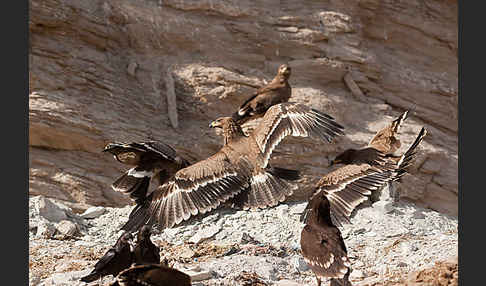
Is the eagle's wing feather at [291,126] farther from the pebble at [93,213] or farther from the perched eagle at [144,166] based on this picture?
the pebble at [93,213]

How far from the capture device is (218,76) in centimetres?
1337

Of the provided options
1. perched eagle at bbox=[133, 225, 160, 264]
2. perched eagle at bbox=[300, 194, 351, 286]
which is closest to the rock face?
perched eagle at bbox=[300, 194, 351, 286]

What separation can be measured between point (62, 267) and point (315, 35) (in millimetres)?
7917

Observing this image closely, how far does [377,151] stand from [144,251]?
3.53m

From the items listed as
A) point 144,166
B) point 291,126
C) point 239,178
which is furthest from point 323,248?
point 144,166

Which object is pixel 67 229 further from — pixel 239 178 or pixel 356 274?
pixel 356 274

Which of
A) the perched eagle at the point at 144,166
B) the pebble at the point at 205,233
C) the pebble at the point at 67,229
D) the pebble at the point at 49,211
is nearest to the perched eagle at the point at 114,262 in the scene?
the pebble at the point at 205,233

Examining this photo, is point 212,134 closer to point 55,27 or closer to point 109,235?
point 55,27

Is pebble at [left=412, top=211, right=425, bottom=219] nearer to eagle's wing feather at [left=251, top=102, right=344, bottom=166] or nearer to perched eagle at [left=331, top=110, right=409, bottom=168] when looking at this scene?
perched eagle at [left=331, top=110, right=409, bottom=168]

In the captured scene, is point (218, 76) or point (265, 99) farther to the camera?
point (218, 76)

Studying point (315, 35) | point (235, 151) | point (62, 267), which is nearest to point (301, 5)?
point (315, 35)

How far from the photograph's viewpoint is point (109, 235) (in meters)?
9.19

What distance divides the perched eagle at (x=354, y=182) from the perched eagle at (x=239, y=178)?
0.59m

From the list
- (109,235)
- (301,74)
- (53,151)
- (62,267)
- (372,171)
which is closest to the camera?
(62,267)
